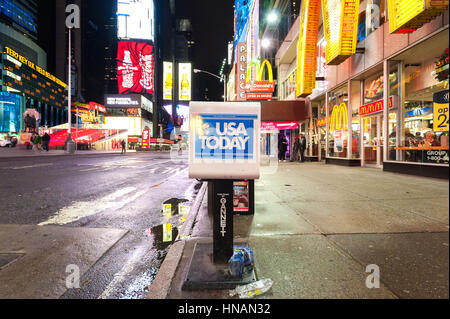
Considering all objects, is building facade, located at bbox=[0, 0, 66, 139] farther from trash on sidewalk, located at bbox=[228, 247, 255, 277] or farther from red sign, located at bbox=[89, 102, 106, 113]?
trash on sidewalk, located at bbox=[228, 247, 255, 277]

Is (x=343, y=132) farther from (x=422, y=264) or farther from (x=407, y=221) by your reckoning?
(x=422, y=264)

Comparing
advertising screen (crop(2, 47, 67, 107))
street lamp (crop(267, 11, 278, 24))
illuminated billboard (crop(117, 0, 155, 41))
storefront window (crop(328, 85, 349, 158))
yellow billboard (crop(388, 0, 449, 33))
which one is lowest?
storefront window (crop(328, 85, 349, 158))

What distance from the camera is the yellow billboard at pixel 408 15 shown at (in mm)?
6927

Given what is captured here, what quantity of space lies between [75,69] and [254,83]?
90799 millimetres

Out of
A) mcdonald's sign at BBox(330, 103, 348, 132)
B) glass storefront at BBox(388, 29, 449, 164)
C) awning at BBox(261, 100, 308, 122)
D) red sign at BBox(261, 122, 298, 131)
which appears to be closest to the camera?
glass storefront at BBox(388, 29, 449, 164)

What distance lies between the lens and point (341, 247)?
285 centimetres

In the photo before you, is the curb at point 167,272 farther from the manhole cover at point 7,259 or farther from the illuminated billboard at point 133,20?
the illuminated billboard at point 133,20

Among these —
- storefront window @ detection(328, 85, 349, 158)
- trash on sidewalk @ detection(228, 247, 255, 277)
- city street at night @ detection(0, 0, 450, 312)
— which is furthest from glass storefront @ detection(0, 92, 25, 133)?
trash on sidewalk @ detection(228, 247, 255, 277)

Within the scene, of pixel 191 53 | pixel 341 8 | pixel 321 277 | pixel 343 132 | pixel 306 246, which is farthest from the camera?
pixel 191 53

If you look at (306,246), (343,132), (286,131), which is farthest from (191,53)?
(306,246)

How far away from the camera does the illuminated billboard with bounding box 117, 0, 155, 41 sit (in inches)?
2923

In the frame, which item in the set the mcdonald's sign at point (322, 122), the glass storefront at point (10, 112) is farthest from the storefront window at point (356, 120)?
the glass storefront at point (10, 112)

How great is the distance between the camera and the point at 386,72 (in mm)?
10812

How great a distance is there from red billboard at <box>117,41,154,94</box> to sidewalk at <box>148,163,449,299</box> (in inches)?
3069
